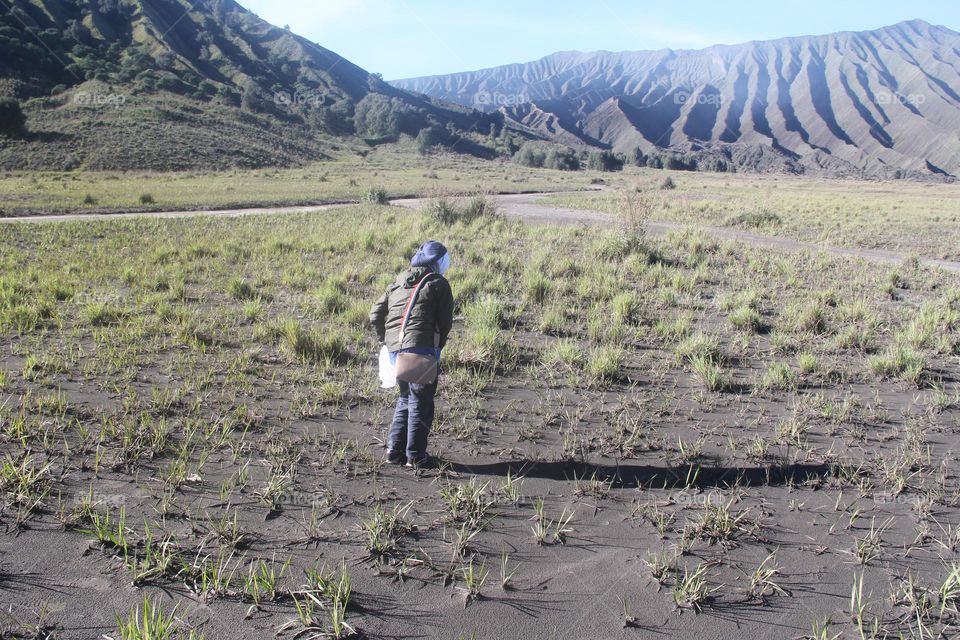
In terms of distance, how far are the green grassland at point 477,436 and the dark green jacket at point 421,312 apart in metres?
0.84

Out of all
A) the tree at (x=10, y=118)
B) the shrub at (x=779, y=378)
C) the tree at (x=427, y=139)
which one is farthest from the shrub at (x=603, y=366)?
the tree at (x=427, y=139)

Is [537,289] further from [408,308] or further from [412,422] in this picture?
[412,422]

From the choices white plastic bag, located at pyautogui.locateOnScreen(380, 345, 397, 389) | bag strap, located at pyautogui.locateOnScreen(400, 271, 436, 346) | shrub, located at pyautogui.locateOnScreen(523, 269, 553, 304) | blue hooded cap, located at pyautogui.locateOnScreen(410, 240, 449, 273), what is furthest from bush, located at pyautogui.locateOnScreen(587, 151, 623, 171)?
white plastic bag, located at pyautogui.locateOnScreen(380, 345, 397, 389)

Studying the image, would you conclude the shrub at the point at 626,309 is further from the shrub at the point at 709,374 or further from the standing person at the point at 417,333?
the standing person at the point at 417,333

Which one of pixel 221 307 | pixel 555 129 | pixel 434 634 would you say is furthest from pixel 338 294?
pixel 555 129

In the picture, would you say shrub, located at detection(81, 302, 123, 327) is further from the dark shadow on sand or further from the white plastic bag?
the dark shadow on sand

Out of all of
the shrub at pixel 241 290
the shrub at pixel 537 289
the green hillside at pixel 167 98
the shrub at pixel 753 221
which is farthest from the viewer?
the green hillside at pixel 167 98

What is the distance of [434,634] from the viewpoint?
8.19 feet

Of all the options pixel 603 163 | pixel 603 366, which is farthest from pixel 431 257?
pixel 603 163

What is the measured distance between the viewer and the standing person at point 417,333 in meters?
3.86

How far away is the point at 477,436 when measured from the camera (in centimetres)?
443

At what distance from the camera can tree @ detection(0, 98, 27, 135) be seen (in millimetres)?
44844

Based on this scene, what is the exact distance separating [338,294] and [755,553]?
651 centimetres

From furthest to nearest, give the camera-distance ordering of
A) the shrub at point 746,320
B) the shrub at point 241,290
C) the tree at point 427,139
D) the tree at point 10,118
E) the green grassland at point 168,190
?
1. the tree at point 427,139
2. the tree at point 10,118
3. the green grassland at point 168,190
4. the shrub at point 241,290
5. the shrub at point 746,320
